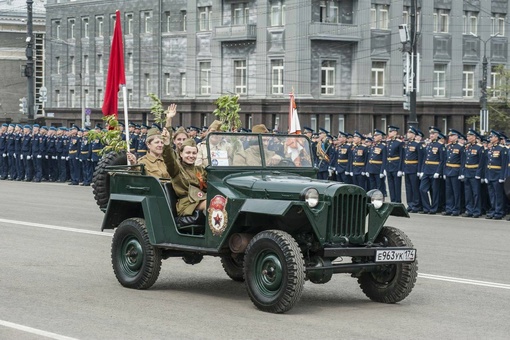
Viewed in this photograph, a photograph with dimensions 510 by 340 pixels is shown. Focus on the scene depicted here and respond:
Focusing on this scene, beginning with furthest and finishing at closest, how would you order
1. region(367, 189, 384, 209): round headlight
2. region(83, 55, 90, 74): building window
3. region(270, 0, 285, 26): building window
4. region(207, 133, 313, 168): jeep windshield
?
region(83, 55, 90, 74): building window → region(270, 0, 285, 26): building window → region(207, 133, 313, 168): jeep windshield → region(367, 189, 384, 209): round headlight

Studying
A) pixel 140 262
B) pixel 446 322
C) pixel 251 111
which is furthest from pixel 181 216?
pixel 251 111

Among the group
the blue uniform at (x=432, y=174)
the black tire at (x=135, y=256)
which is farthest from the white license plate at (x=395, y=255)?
the blue uniform at (x=432, y=174)

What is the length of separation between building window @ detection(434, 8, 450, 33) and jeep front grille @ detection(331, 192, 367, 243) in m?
56.3

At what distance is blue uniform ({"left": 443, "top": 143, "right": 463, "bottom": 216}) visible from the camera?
26312mm

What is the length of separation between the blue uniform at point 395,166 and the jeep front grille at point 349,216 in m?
17.1

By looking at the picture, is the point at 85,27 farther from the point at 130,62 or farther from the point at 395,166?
the point at 395,166

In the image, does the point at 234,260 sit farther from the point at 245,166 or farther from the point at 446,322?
the point at 446,322

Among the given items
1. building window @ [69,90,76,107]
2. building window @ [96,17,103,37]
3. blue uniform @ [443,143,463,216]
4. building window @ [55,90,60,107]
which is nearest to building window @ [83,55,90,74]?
building window @ [96,17,103,37]

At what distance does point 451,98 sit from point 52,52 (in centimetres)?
3054

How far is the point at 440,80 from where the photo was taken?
2653 inches

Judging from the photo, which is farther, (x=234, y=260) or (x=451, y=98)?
(x=451, y=98)

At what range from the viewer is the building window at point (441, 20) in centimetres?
6656

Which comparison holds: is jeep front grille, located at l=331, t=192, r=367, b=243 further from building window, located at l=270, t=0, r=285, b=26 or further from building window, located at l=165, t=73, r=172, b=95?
building window, located at l=165, t=73, r=172, b=95

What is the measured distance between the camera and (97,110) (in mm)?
78438
